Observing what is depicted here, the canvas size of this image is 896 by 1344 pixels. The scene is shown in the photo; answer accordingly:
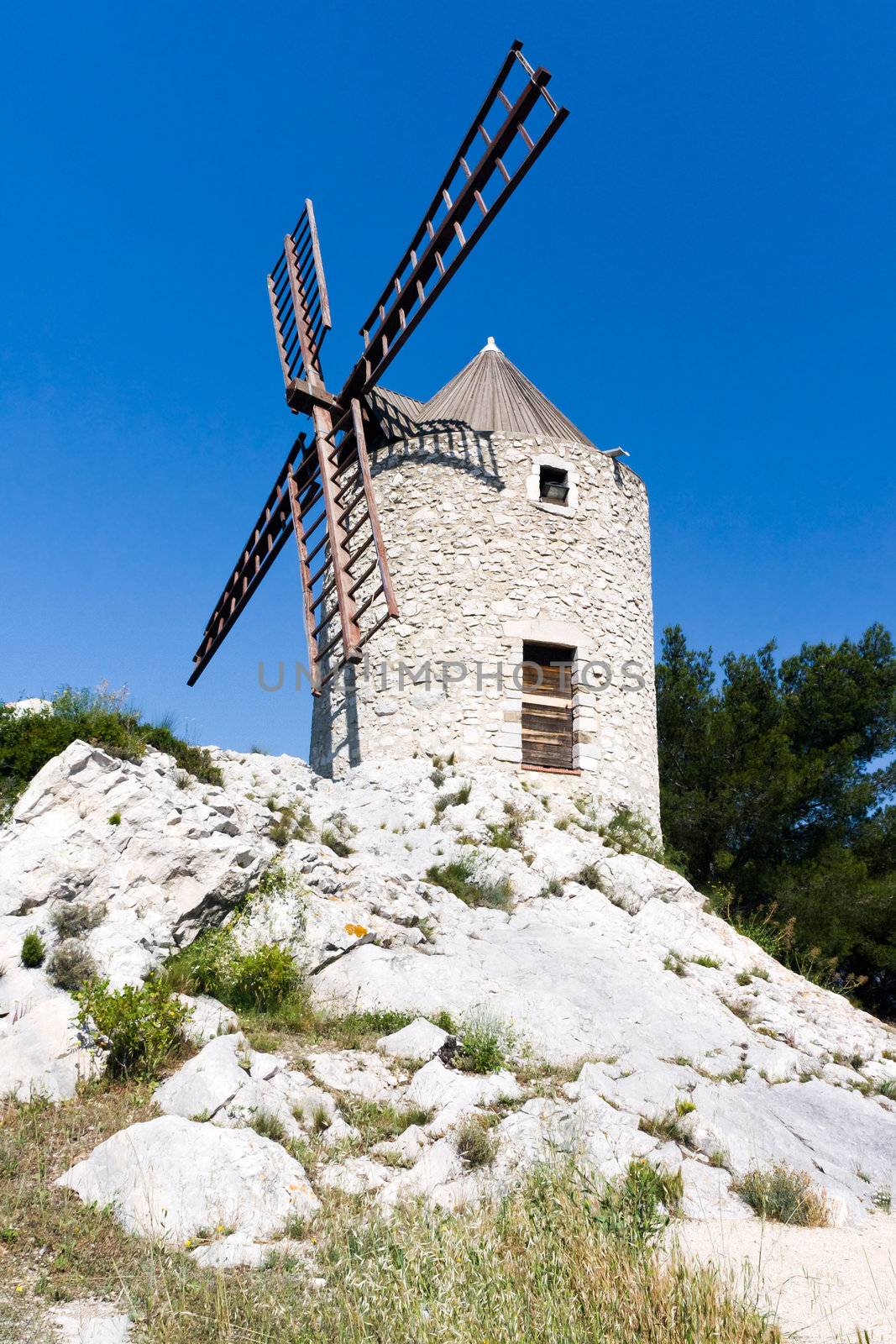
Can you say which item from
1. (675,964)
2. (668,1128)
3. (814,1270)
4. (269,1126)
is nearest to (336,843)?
(675,964)

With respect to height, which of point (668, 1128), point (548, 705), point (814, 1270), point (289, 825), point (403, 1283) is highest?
point (548, 705)

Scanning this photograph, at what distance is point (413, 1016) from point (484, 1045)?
25.6 inches

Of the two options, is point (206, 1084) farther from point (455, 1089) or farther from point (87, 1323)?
point (87, 1323)

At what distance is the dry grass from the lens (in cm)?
295

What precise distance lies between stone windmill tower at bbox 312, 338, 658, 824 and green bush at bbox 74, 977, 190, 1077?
5696 millimetres

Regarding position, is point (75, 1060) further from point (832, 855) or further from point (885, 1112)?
point (832, 855)

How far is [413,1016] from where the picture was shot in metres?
6.04

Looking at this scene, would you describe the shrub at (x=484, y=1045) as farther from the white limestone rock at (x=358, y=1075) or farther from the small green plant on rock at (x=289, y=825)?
the small green plant on rock at (x=289, y=825)

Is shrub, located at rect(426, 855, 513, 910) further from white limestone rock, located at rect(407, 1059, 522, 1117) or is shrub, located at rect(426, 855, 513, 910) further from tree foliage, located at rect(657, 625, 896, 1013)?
tree foliage, located at rect(657, 625, 896, 1013)

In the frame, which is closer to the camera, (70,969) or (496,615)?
(70,969)

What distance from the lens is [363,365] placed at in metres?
12.6

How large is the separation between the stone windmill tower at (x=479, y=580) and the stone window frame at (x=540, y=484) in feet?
0.07

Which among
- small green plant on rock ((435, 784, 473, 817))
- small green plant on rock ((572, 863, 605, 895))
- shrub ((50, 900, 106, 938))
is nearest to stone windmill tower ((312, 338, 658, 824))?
small green plant on rock ((435, 784, 473, 817))

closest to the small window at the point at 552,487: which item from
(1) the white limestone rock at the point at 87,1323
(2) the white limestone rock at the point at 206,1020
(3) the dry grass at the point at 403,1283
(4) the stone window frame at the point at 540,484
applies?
(4) the stone window frame at the point at 540,484
